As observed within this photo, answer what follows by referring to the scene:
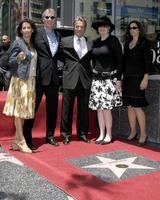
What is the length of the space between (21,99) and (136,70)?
5.52 ft

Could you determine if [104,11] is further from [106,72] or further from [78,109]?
[78,109]

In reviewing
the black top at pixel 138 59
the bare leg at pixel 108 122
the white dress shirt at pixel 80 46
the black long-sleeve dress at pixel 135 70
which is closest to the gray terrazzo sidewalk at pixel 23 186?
the bare leg at pixel 108 122

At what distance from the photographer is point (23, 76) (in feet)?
18.2

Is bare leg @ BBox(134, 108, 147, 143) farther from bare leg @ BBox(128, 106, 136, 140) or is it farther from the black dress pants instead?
the black dress pants

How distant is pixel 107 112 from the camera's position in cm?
630

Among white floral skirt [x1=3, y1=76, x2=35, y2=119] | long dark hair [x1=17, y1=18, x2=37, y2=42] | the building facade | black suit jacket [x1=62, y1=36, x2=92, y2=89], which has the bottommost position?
white floral skirt [x1=3, y1=76, x2=35, y2=119]

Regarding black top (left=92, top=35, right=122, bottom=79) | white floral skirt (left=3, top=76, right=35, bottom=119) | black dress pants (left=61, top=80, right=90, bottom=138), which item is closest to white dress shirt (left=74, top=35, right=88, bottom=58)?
black top (left=92, top=35, right=122, bottom=79)

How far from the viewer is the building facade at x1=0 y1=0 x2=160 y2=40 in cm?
693

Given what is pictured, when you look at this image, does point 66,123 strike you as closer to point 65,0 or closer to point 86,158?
point 86,158

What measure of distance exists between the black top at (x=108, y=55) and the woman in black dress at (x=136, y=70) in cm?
19

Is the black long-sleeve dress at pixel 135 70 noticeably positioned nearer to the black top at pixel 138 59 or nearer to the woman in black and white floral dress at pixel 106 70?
the black top at pixel 138 59

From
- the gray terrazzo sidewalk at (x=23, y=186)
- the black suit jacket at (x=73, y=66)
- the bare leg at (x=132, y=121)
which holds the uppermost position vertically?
the black suit jacket at (x=73, y=66)

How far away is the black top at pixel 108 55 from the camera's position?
239 inches

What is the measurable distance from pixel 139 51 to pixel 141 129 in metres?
1.14
